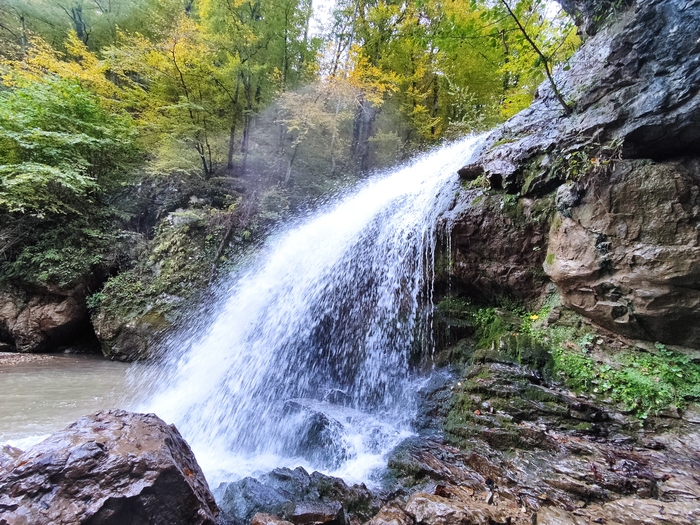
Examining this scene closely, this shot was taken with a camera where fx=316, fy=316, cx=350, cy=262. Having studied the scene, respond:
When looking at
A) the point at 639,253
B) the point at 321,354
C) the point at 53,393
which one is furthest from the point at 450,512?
the point at 53,393

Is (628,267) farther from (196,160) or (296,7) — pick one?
(296,7)

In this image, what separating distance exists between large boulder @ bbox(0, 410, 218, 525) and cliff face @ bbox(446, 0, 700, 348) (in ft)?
14.1

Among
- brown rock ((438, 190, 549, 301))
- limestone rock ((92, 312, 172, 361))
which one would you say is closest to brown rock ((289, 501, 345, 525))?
brown rock ((438, 190, 549, 301))

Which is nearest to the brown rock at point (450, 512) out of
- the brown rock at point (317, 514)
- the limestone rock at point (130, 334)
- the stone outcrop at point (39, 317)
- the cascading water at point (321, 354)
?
the brown rock at point (317, 514)

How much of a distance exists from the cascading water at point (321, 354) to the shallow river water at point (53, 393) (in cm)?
76

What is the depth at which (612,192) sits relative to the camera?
12.1ft

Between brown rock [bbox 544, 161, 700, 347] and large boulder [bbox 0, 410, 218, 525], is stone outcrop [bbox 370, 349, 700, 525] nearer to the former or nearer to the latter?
brown rock [bbox 544, 161, 700, 347]

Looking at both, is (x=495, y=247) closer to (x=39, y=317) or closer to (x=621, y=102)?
(x=621, y=102)

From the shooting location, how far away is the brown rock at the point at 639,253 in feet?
10.8

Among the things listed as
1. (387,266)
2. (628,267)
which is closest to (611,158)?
(628,267)

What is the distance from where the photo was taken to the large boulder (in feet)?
6.18

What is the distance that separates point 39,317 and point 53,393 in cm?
366

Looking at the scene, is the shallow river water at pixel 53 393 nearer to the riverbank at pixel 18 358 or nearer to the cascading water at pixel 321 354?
the riverbank at pixel 18 358

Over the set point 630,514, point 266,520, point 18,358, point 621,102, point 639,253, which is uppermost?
point 621,102
